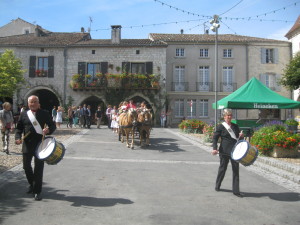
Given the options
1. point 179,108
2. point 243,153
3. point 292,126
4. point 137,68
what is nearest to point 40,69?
point 137,68

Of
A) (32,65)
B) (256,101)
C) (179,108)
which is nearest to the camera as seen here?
(256,101)

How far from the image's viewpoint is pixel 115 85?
27.9m

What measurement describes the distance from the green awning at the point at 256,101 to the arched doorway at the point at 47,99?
20405mm

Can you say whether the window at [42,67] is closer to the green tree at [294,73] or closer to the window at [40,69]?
the window at [40,69]

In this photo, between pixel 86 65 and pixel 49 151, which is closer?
pixel 49 151

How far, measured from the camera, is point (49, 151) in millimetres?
5023

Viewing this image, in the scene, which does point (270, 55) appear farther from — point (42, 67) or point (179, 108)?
point (42, 67)

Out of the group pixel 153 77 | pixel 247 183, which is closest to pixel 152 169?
pixel 247 183

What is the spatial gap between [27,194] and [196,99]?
87.0 ft

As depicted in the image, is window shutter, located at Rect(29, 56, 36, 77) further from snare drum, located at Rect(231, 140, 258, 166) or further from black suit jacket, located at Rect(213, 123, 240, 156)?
snare drum, located at Rect(231, 140, 258, 166)

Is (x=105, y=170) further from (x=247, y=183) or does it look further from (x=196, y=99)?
(x=196, y=99)

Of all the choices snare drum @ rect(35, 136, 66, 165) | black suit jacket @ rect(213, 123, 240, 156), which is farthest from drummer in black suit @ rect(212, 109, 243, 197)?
snare drum @ rect(35, 136, 66, 165)

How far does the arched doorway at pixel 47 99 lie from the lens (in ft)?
98.7

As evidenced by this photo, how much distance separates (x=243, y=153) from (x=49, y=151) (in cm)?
343
